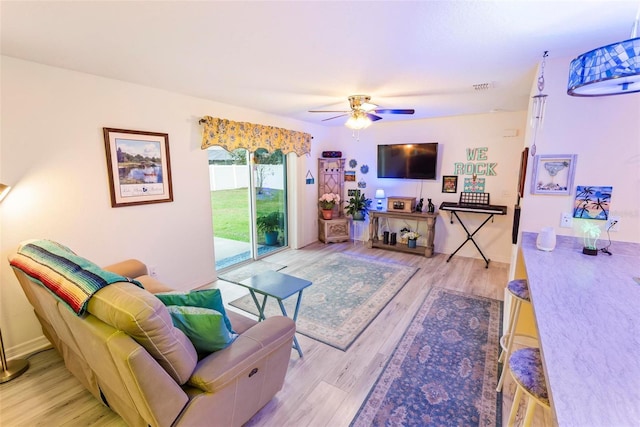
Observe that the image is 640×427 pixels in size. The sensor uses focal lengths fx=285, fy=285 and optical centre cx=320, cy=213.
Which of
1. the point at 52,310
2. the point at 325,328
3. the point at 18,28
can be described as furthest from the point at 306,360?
the point at 18,28

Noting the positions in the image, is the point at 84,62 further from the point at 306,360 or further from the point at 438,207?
the point at 438,207

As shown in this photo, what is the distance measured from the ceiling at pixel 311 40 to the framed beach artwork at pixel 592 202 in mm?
969

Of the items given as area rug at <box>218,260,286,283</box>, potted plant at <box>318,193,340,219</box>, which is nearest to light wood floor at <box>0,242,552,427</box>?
area rug at <box>218,260,286,283</box>

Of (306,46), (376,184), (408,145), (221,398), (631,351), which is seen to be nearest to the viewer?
(631,351)

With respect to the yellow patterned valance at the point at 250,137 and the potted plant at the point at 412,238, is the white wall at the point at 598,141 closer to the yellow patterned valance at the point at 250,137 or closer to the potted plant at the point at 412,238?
the potted plant at the point at 412,238

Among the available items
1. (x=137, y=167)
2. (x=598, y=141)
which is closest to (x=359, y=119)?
(x=598, y=141)

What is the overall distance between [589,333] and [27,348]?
3.69 metres

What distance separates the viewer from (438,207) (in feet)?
16.1

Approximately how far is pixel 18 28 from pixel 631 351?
130 inches

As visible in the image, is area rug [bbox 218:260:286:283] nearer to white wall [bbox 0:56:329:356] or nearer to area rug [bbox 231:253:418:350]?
area rug [bbox 231:253:418:350]

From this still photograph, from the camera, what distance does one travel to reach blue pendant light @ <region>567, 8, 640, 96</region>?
3.43ft

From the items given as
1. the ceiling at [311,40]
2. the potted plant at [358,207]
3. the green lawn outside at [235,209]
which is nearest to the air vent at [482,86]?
the ceiling at [311,40]

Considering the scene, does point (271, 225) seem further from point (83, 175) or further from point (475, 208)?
point (475, 208)

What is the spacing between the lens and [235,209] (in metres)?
4.32
